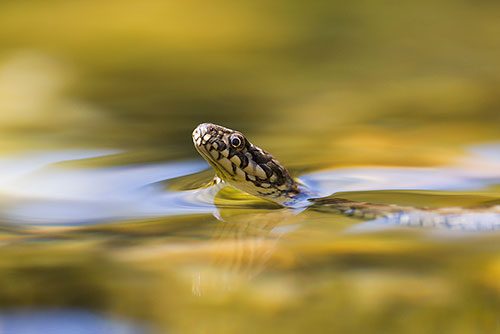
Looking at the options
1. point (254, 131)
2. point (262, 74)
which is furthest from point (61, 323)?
point (262, 74)

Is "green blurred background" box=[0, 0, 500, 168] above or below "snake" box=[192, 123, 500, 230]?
above

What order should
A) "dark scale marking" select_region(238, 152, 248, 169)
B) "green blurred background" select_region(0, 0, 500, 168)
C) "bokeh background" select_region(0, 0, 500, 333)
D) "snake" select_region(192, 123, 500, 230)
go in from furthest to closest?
"green blurred background" select_region(0, 0, 500, 168) → "dark scale marking" select_region(238, 152, 248, 169) → "snake" select_region(192, 123, 500, 230) → "bokeh background" select_region(0, 0, 500, 333)

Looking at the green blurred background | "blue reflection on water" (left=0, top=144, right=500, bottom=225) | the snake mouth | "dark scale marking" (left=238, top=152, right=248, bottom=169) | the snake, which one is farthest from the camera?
the green blurred background

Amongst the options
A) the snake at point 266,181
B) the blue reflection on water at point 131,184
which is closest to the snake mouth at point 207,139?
the snake at point 266,181

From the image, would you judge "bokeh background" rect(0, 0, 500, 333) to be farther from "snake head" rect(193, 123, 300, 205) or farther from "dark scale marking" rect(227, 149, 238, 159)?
"dark scale marking" rect(227, 149, 238, 159)

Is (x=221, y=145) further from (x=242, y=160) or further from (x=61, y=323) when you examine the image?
(x=61, y=323)

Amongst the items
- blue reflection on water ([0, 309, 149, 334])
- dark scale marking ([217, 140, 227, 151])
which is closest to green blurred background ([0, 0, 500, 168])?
dark scale marking ([217, 140, 227, 151])

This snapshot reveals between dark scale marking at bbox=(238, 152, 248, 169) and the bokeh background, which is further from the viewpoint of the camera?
dark scale marking at bbox=(238, 152, 248, 169)
